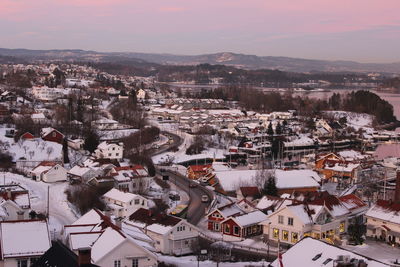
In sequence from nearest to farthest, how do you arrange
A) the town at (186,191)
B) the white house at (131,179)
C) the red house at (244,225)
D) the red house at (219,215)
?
the town at (186,191) < the red house at (244,225) < the red house at (219,215) < the white house at (131,179)

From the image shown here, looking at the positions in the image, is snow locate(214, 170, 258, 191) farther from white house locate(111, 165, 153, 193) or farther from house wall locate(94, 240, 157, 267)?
house wall locate(94, 240, 157, 267)

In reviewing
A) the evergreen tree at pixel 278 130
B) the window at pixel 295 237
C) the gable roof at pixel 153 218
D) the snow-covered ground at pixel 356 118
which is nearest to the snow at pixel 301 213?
the window at pixel 295 237

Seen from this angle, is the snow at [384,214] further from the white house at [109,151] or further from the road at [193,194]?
the white house at [109,151]

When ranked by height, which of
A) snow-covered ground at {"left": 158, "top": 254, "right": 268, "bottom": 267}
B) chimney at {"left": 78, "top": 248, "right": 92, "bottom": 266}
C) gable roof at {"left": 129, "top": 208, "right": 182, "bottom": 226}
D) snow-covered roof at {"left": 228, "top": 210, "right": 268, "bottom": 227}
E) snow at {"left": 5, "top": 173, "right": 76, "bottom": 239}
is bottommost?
snow at {"left": 5, "top": 173, "right": 76, "bottom": 239}

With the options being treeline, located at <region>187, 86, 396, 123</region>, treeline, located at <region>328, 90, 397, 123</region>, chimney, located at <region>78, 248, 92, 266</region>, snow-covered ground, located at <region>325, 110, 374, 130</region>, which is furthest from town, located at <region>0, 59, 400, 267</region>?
treeline, located at <region>328, 90, 397, 123</region>

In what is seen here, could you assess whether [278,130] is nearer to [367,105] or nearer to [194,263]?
[367,105]

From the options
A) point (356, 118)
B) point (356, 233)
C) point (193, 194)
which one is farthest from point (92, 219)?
point (356, 118)

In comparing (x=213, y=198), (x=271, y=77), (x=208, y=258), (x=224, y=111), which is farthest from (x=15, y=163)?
(x=271, y=77)
